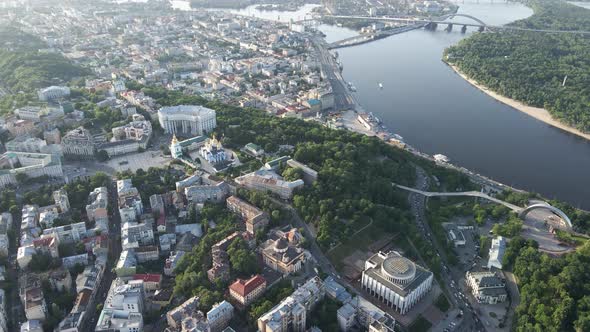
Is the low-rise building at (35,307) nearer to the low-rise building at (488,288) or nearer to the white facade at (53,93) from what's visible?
the low-rise building at (488,288)

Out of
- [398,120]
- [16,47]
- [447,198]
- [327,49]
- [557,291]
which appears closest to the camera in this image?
[557,291]

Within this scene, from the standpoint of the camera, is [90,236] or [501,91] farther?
[501,91]

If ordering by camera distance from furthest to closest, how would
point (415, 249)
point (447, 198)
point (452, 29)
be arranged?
point (452, 29) → point (447, 198) → point (415, 249)

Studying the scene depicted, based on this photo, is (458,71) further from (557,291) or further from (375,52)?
(557,291)

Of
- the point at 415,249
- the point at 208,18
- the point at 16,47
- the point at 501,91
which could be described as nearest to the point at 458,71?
the point at 501,91

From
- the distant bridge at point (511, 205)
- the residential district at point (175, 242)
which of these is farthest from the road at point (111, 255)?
the distant bridge at point (511, 205)
